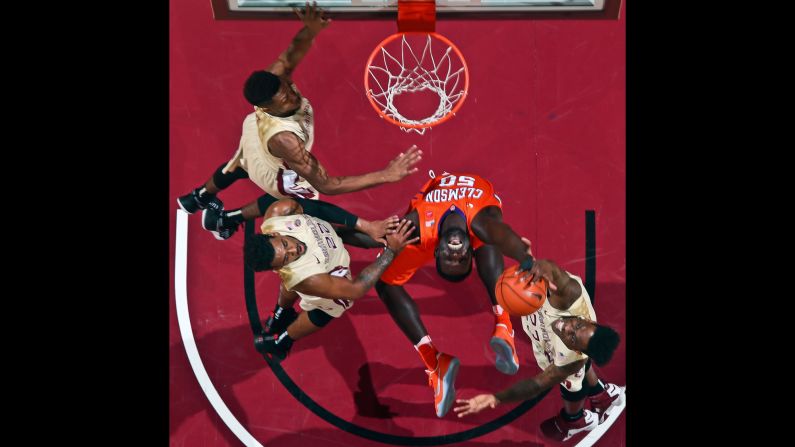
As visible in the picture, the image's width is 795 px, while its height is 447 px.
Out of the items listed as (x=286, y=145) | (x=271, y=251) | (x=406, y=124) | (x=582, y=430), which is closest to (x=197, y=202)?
(x=286, y=145)

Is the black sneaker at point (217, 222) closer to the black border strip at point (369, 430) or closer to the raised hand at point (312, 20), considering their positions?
the black border strip at point (369, 430)

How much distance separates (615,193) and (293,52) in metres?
3.36

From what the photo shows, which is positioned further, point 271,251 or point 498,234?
point 498,234

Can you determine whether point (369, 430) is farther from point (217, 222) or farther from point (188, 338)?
point (217, 222)

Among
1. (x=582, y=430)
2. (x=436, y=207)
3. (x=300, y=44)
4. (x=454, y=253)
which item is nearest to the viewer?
(x=454, y=253)

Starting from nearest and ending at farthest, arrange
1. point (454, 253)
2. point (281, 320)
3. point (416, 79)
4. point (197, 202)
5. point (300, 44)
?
point (454, 253) < point (300, 44) < point (281, 320) < point (197, 202) < point (416, 79)

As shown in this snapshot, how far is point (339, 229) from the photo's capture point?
8.95 metres

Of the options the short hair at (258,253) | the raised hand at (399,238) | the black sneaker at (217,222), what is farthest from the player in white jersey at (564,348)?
the black sneaker at (217,222)

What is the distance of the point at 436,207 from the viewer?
28.5 ft

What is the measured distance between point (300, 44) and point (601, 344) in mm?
3727

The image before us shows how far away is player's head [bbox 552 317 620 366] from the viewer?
8023mm

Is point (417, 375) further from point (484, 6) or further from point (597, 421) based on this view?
point (484, 6)

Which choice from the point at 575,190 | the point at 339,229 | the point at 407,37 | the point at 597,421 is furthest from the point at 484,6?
the point at 597,421

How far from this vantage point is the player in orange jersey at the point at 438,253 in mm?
8500
